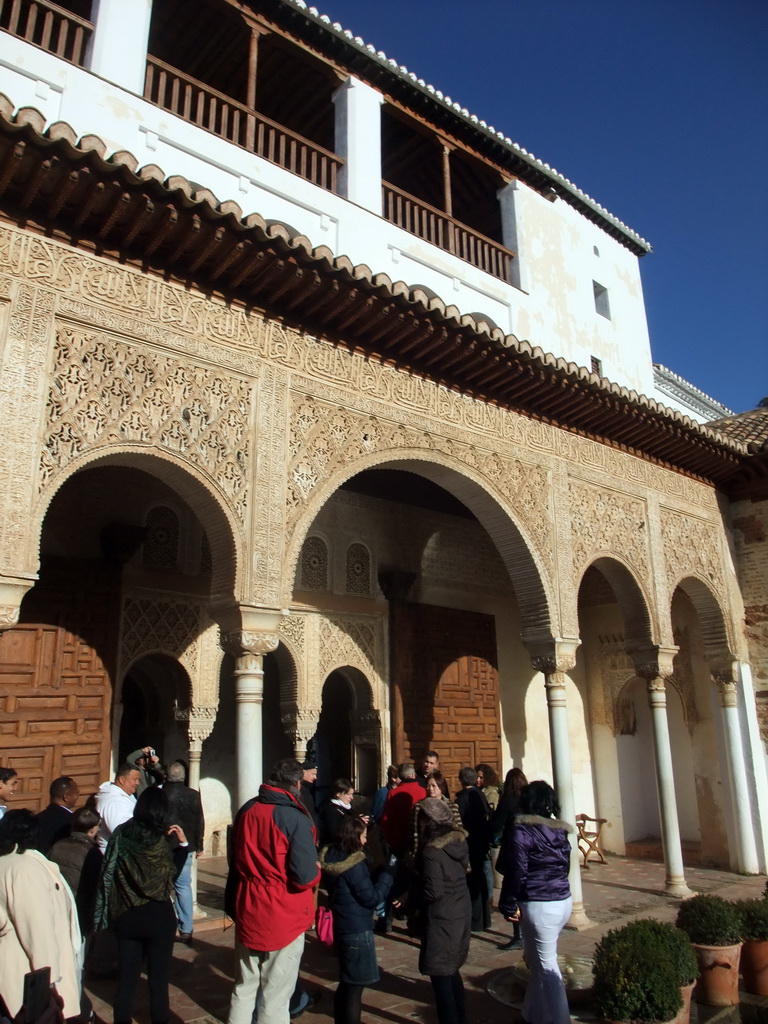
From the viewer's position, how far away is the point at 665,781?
29.0 feet

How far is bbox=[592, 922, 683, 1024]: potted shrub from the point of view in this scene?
13.1 feet

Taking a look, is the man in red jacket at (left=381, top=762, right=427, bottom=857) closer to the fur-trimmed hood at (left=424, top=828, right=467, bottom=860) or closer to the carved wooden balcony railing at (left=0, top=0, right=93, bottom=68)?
Answer: the fur-trimmed hood at (left=424, top=828, right=467, bottom=860)

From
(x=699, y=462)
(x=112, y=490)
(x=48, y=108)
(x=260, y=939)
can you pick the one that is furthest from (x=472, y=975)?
(x=48, y=108)

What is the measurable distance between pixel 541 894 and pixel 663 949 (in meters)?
0.75

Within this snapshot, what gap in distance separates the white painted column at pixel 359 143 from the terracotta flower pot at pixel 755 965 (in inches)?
320

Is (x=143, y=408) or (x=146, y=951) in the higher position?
(x=143, y=408)

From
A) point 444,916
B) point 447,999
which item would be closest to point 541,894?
point 444,916

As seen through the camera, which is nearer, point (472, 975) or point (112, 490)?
point (472, 975)

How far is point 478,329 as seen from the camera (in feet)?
22.9

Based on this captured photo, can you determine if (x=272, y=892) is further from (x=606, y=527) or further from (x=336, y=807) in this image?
(x=606, y=527)

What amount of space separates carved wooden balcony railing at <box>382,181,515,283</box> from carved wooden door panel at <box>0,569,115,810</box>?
6077mm

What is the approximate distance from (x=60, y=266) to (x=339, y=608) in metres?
5.23

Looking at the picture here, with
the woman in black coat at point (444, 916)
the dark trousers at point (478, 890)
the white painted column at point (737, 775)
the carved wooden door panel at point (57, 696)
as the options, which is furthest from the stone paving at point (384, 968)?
the carved wooden door panel at point (57, 696)

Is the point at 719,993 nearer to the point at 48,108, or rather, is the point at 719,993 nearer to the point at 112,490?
the point at 112,490
